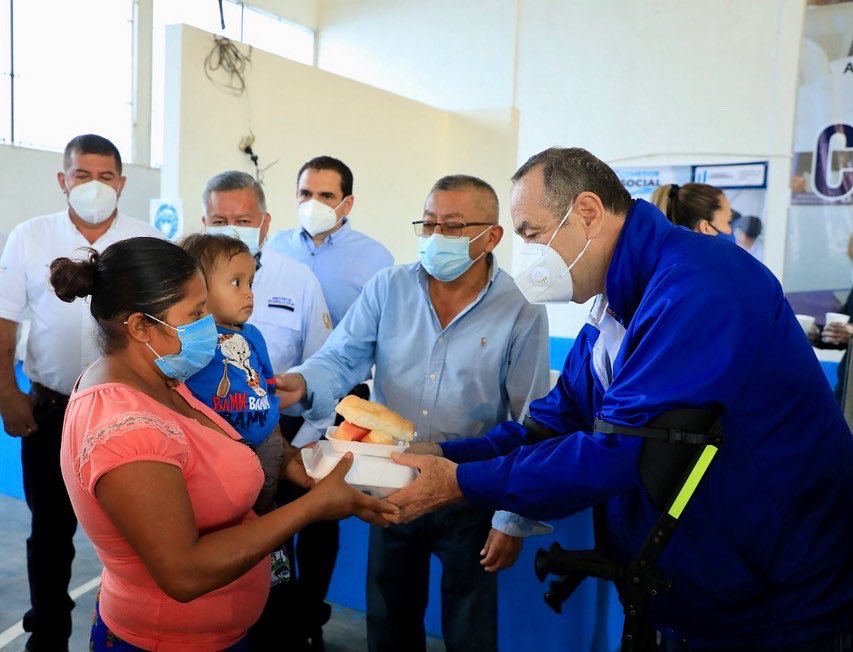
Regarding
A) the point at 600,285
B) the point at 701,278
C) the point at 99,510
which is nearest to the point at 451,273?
the point at 600,285

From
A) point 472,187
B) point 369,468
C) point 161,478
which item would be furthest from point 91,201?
point 161,478

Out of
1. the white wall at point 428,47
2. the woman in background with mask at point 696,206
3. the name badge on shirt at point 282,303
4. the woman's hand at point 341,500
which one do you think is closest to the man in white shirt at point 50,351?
the name badge on shirt at point 282,303

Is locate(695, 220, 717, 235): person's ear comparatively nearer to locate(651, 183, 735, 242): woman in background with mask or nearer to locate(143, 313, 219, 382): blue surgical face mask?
locate(651, 183, 735, 242): woman in background with mask

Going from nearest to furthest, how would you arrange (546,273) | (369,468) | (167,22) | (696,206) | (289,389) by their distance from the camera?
(546,273)
(369,468)
(289,389)
(696,206)
(167,22)

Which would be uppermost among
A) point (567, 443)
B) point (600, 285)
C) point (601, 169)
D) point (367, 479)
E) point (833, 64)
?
point (833, 64)

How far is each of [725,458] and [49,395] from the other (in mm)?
2550

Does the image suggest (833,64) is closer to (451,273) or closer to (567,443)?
(451,273)

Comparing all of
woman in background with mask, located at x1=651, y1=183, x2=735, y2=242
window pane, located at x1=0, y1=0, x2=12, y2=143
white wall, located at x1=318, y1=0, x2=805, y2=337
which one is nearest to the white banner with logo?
white wall, located at x1=318, y1=0, x2=805, y2=337

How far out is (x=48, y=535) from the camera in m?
2.88

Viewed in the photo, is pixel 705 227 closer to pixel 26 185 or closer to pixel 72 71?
pixel 26 185

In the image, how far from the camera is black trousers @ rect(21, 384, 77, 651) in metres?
2.84

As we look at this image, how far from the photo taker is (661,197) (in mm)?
3373

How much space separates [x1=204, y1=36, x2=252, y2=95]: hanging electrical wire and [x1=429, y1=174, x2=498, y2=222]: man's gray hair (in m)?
4.11

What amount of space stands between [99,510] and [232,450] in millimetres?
289
